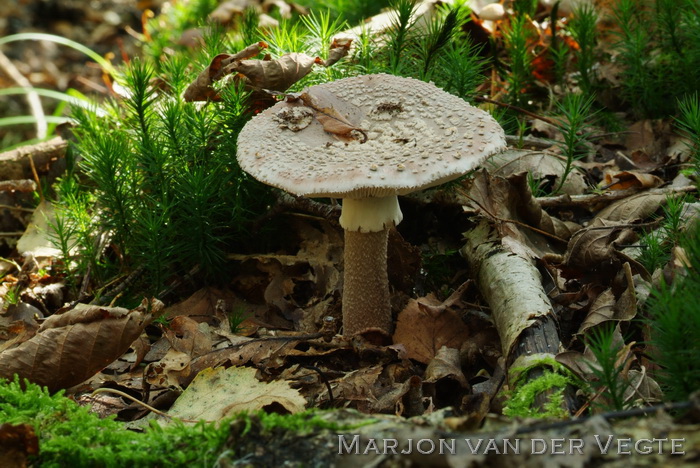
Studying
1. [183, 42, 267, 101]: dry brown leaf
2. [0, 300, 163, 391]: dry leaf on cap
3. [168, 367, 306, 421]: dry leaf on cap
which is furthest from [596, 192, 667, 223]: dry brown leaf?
[0, 300, 163, 391]: dry leaf on cap

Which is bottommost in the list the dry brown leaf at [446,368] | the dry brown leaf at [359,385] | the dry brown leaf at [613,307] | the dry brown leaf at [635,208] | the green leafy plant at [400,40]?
the dry brown leaf at [359,385]

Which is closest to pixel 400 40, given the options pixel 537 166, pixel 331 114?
pixel 537 166

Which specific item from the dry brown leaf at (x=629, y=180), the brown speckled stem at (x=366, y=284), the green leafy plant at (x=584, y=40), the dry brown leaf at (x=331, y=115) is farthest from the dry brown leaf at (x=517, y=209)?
the green leafy plant at (x=584, y=40)

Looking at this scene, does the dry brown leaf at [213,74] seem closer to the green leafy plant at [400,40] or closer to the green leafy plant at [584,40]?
the green leafy plant at [400,40]

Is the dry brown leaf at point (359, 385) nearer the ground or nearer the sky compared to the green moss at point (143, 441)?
nearer the ground

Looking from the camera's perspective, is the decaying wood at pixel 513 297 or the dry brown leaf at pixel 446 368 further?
the dry brown leaf at pixel 446 368

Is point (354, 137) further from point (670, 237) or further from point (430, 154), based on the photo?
point (670, 237)

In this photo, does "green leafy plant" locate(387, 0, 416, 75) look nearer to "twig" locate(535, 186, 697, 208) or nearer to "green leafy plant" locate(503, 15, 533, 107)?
A: "green leafy plant" locate(503, 15, 533, 107)
